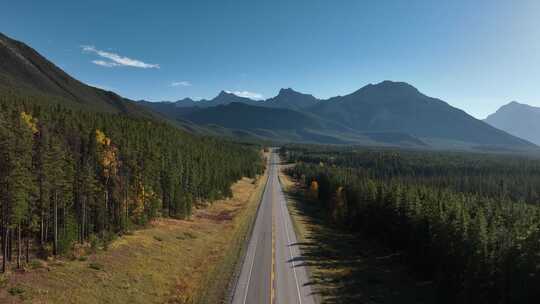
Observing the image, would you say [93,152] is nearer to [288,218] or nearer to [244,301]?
[244,301]

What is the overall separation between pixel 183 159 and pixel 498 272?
77211 millimetres

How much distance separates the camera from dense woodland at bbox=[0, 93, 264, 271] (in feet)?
119

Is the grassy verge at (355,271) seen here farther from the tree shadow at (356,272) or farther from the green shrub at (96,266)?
the green shrub at (96,266)

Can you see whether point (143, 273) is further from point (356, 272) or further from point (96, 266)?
point (356, 272)

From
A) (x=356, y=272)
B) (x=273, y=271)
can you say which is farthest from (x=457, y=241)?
(x=273, y=271)

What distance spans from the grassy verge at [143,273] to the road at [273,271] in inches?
94.1

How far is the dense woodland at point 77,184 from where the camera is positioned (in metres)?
36.2

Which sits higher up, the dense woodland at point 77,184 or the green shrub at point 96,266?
the dense woodland at point 77,184

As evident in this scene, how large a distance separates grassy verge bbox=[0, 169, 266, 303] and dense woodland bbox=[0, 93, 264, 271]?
388cm

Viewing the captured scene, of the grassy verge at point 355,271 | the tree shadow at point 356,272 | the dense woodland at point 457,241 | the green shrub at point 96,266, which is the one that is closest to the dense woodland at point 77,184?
the green shrub at point 96,266

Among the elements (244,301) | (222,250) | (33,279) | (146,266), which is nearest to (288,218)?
(222,250)

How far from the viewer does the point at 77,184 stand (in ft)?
167

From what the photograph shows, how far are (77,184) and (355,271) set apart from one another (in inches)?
1748

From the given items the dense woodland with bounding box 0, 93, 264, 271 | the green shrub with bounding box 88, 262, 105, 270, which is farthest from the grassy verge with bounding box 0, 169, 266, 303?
the dense woodland with bounding box 0, 93, 264, 271
